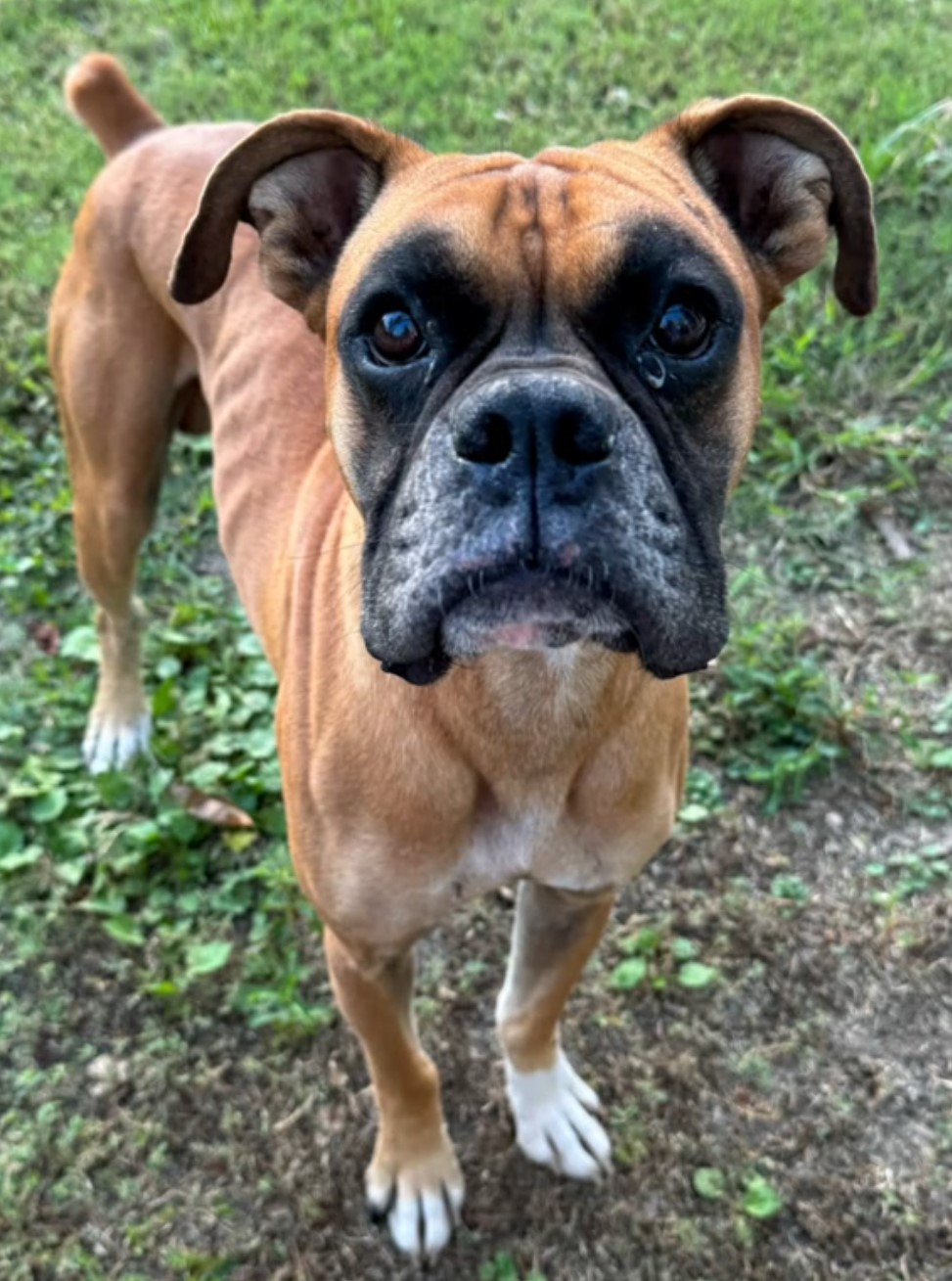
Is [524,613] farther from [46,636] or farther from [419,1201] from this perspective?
[46,636]

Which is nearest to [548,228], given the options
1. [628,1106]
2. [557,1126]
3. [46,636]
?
[557,1126]

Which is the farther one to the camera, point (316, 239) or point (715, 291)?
point (316, 239)

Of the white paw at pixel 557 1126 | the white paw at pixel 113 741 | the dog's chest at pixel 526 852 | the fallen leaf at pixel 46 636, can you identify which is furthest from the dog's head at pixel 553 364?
the fallen leaf at pixel 46 636

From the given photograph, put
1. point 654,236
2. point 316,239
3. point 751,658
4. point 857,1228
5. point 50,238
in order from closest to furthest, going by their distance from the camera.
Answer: point 654,236, point 316,239, point 857,1228, point 751,658, point 50,238

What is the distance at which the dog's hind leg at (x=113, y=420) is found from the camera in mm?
3301

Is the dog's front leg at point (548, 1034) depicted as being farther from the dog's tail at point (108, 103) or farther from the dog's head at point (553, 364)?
the dog's tail at point (108, 103)

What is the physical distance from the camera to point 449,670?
2.07 metres

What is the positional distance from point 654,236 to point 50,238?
4209 mm

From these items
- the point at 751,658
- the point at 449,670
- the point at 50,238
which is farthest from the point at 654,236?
the point at 50,238

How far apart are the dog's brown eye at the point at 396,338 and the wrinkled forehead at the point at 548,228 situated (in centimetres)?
7

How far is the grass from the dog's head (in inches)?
63.1

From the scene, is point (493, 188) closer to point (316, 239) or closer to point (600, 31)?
point (316, 239)

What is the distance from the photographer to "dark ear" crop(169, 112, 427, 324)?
230 cm

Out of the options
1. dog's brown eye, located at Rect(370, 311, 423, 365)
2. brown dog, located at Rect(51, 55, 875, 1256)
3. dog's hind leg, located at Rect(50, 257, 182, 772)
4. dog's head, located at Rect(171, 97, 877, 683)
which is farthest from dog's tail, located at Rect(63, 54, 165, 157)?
dog's brown eye, located at Rect(370, 311, 423, 365)
